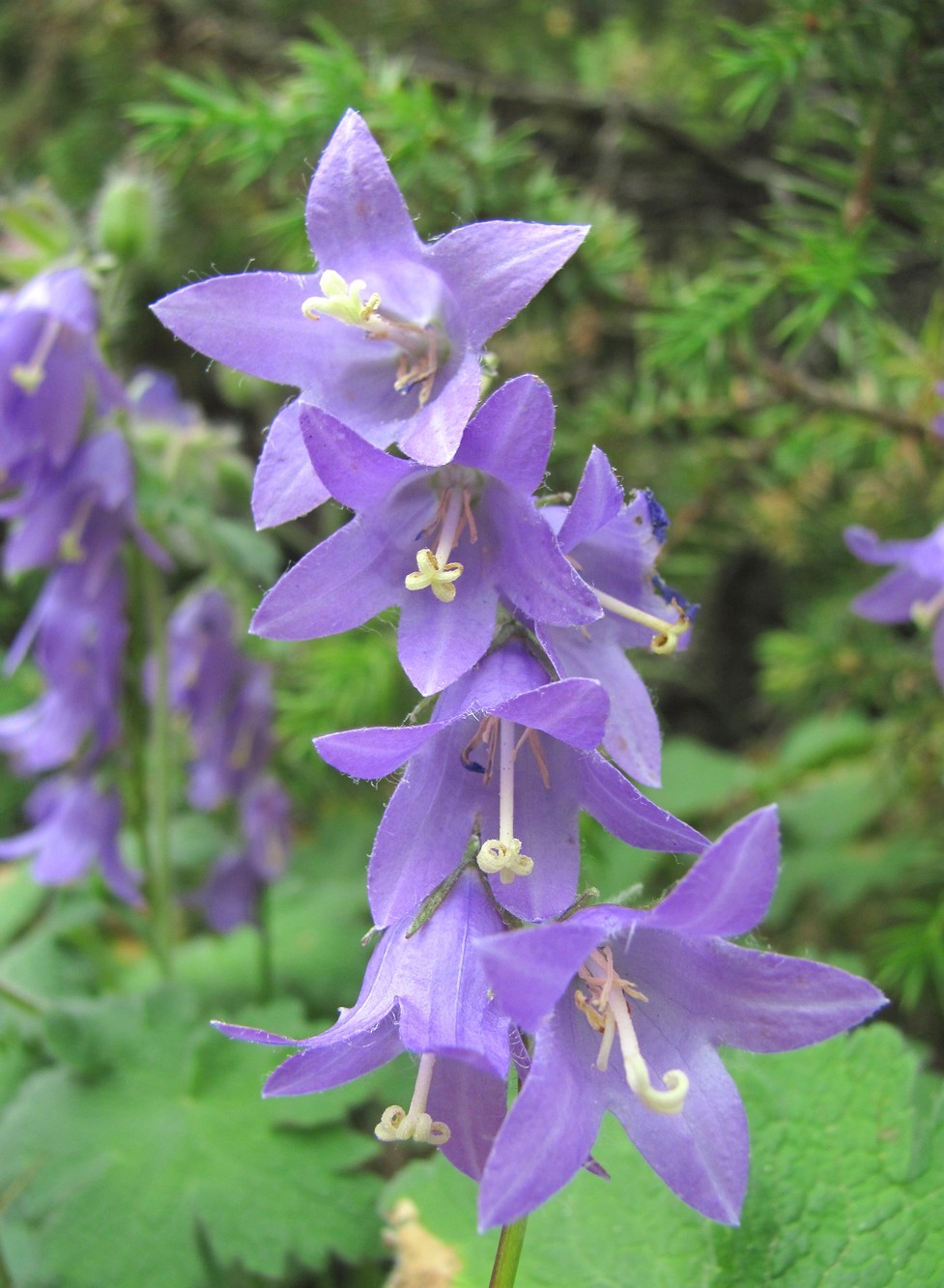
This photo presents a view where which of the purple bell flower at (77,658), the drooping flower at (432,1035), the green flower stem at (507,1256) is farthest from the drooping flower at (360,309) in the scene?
the purple bell flower at (77,658)

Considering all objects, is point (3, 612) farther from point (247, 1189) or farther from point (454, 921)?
point (454, 921)

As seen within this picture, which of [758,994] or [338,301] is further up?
[338,301]

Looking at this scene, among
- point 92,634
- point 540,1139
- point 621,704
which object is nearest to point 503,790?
point 621,704

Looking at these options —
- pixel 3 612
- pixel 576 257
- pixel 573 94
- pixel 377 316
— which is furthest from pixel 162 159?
pixel 3 612

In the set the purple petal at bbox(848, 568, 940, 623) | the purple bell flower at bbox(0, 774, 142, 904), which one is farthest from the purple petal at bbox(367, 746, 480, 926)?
the purple bell flower at bbox(0, 774, 142, 904)

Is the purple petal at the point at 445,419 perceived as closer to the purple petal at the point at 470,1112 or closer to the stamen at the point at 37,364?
the purple petal at the point at 470,1112

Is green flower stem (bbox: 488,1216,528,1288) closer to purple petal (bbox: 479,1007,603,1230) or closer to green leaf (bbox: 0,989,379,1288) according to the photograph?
purple petal (bbox: 479,1007,603,1230)

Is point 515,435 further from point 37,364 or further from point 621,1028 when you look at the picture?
point 37,364
